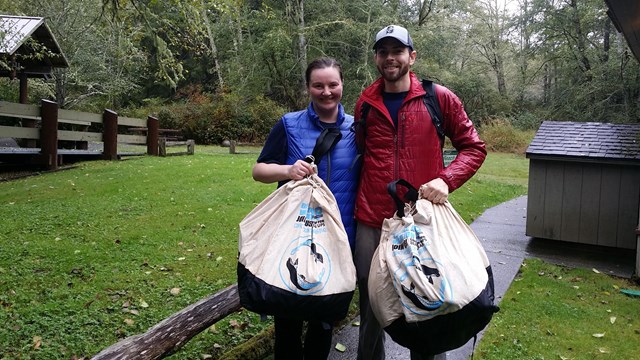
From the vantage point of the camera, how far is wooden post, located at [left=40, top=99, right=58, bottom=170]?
10898 millimetres

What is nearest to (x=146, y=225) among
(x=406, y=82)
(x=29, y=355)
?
(x=29, y=355)

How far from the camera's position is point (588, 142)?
22.1 feet

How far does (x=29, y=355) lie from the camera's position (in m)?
3.19

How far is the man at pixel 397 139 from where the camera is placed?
2.30 m

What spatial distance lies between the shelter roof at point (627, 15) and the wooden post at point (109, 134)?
39.9 feet

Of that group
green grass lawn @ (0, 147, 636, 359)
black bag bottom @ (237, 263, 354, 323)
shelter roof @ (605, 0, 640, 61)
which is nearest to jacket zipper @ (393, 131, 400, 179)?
black bag bottom @ (237, 263, 354, 323)

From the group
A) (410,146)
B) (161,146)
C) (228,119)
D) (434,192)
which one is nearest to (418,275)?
(434,192)

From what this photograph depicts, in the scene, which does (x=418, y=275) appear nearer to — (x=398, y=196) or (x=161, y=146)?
(x=398, y=196)

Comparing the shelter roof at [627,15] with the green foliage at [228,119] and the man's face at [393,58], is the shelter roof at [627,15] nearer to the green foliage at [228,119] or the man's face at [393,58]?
the man's face at [393,58]

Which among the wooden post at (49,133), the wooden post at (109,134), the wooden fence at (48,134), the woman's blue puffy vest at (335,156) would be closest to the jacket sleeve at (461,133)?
the woman's blue puffy vest at (335,156)

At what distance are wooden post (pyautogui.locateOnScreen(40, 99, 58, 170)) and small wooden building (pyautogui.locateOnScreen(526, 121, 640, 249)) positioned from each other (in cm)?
1015

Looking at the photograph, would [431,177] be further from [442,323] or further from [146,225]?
[146,225]

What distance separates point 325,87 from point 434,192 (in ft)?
2.51

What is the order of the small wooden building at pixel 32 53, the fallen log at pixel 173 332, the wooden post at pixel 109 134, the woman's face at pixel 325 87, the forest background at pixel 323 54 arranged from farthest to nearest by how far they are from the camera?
the forest background at pixel 323 54, the wooden post at pixel 109 134, the small wooden building at pixel 32 53, the fallen log at pixel 173 332, the woman's face at pixel 325 87
